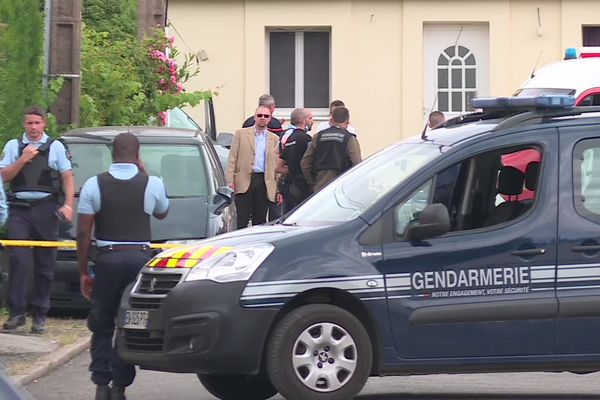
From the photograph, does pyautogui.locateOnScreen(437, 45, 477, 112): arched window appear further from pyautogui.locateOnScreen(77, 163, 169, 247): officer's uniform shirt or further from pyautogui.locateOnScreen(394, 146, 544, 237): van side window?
pyautogui.locateOnScreen(77, 163, 169, 247): officer's uniform shirt

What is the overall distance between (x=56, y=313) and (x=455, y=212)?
5.77 metres

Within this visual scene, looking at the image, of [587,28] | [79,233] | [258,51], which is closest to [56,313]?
[79,233]

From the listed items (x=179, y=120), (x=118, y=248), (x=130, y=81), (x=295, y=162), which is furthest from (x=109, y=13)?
(x=118, y=248)

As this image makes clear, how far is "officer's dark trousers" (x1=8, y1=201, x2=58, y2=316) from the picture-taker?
37.8 feet

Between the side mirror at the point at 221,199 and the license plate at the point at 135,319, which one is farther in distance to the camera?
the side mirror at the point at 221,199

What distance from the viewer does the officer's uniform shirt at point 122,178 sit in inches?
338

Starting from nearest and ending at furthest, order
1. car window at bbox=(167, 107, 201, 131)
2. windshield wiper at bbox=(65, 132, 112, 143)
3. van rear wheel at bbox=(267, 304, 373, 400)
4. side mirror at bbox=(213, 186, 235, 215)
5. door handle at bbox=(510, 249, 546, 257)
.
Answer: van rear wheel at bbox=(267, 304, 373, 400)
door handle at bbox=(510, 249, 546, 257)
side mirror at bbox=(213, 186, 235, 215)
windshield wiper at bbox=(65, 132, 112, 143)
car window at bbox=(167, 107, 201, 131)

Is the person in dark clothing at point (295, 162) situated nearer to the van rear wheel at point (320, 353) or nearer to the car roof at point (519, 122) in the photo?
the car roof at point (519, 122)

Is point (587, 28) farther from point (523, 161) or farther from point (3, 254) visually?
point (523, 161)

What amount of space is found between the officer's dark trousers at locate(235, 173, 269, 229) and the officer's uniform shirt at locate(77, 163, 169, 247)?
711cm

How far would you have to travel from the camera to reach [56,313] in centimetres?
1325

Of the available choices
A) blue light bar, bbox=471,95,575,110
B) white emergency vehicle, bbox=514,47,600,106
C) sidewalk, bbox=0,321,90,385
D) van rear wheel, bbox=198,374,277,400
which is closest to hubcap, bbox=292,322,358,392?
van rear wheel, bbox=198,374,277,400

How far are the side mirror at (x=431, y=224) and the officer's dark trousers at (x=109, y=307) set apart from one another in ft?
5.39

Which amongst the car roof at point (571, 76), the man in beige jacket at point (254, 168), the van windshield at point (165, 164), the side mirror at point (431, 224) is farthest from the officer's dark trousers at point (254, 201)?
the side mirror at point (431, 224)
